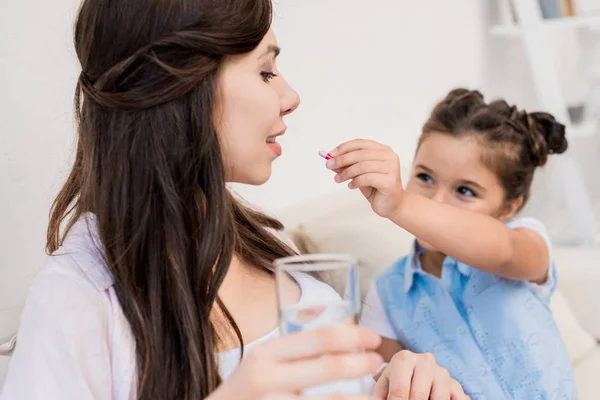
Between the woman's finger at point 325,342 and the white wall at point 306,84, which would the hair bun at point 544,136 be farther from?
the woman's finger at point 325,342

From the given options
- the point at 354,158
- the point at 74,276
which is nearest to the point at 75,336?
the point at 74,276

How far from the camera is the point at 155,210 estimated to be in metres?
0.92

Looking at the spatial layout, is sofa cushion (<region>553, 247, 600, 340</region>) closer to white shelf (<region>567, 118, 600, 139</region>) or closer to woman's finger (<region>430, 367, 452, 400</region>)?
white shelf (<region>567, 118, 600, 139</region>)

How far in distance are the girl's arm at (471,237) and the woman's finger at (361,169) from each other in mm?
88

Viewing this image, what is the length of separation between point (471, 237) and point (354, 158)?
11.7 inches

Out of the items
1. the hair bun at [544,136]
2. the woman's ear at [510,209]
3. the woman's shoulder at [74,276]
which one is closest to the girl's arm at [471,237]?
the woman's ear at [510,209]

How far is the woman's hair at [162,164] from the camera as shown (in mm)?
885

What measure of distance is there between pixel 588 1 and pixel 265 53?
2613 millimetres

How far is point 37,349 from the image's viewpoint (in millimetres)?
839

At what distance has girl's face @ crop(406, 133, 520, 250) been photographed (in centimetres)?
151

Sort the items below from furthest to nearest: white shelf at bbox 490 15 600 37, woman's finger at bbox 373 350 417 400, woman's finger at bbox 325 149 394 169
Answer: white shelf at bbox 490 15 600 37 < woman's finger at bbox 325 149 394 169 < woman's finger at bbox 373 350 417 400

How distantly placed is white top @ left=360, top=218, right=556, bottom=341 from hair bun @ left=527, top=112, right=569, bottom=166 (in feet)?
0.73

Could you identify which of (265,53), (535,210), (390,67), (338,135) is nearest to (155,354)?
(265,53)

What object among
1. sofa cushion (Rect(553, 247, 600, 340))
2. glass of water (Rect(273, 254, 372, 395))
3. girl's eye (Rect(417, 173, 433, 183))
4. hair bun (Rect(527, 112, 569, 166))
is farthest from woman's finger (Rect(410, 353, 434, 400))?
sofa cushion (Rect(553, 247, 600, 340))
